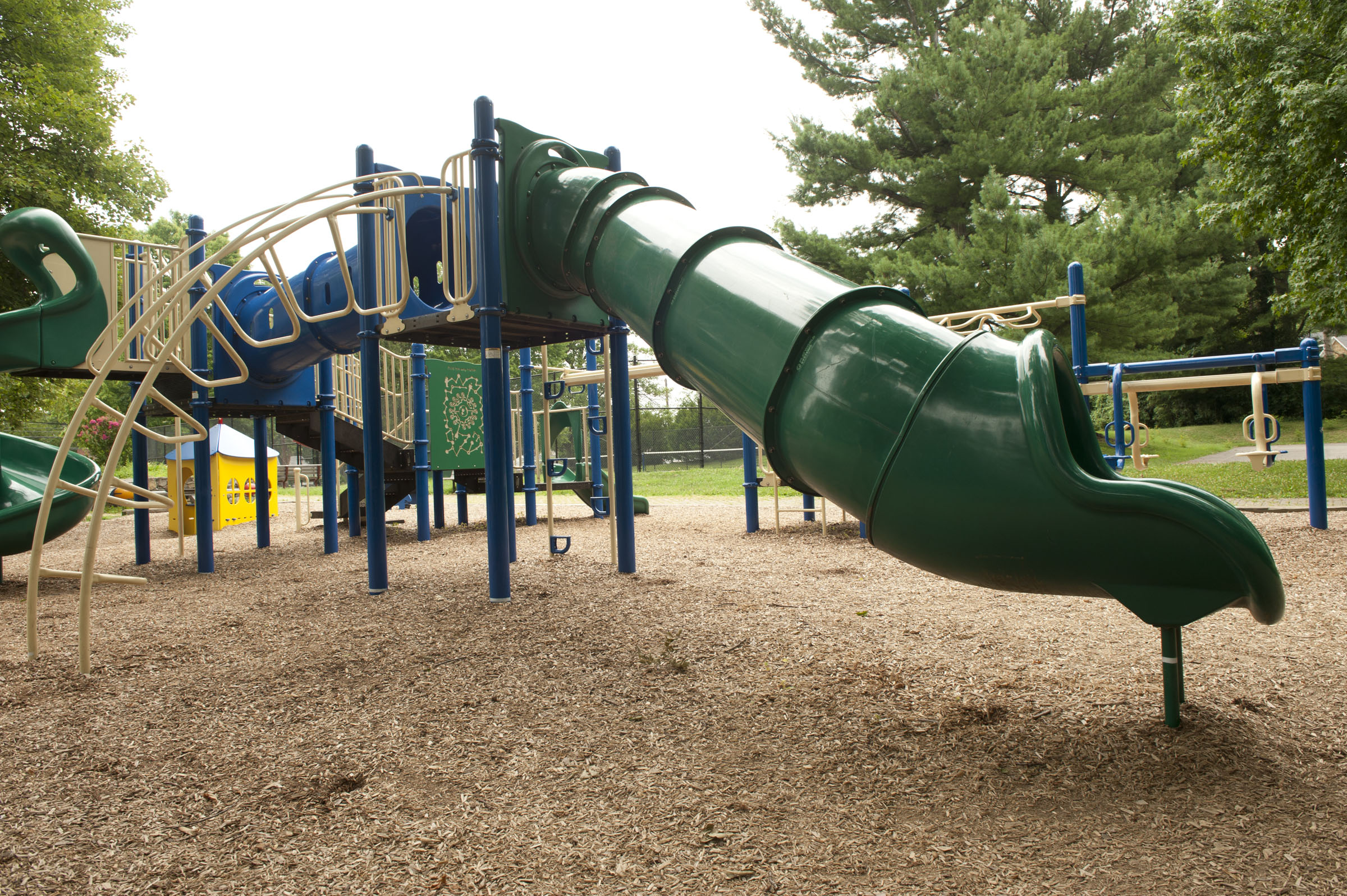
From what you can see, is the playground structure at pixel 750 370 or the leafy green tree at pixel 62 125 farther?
the leafy green tree at pixel 62 125

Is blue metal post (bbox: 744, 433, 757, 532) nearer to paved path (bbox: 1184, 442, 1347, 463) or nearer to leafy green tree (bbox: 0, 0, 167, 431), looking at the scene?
leafy green tree (bbox: 0, 0, 167, 431)

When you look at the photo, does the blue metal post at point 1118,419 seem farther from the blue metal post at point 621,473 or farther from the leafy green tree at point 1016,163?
the leafy green tree at point 1016,163

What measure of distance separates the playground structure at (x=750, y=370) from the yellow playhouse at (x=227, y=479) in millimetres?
6394

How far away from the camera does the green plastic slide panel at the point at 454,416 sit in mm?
9789

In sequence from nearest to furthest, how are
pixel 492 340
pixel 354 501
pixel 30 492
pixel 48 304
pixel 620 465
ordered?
pixel 48 304, pixel 492 340, pixel 620 465, pixel 30 492, pixel 354 501

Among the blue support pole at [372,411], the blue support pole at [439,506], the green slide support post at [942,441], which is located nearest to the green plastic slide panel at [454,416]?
the blue support pole at [439,506]

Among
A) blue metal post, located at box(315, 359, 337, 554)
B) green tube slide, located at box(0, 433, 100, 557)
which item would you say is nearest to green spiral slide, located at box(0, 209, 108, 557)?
green tube slide, located at box(0, 433, 100, 557)

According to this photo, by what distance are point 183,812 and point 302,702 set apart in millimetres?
877

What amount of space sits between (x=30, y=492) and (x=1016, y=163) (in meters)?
17.9

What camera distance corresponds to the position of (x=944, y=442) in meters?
2.12

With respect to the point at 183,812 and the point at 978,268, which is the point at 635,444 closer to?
the point at 978,268

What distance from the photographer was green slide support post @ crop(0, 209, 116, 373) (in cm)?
364

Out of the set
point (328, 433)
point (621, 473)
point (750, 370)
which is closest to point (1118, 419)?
point (621, 473)

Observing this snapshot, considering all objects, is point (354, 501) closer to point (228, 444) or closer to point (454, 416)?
point (454, 416)
